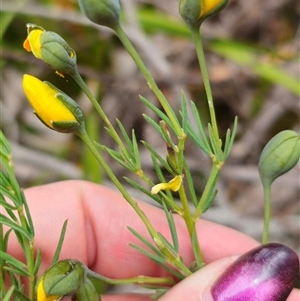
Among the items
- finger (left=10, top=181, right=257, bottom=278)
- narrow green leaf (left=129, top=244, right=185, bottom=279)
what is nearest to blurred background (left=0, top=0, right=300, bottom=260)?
finger (left=10, top=181, right=257, bottom=278)

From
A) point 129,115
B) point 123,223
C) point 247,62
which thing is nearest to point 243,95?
point 247,62

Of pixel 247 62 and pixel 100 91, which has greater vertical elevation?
pixel 247 62

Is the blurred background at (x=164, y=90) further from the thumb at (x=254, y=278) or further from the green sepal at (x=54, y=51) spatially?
the green sepal at (x=54, y=51)

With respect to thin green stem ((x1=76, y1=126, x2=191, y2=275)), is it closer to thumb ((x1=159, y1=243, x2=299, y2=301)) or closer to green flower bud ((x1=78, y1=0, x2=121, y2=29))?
thumb ((x1=159, y1=243, x2=299, y2=301))

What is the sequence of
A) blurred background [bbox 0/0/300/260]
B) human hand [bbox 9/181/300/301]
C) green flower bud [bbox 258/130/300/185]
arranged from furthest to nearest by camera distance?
blurred background [bbox 0/0/300/260] → human hand [bbox 9/181/300/301] → green flower bud [bbox 258/130/300/185]

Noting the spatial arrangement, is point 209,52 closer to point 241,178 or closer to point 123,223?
point 241,178

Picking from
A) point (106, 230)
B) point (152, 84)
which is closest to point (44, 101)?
point (152, 84)

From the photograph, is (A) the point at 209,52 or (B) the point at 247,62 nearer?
(B) the point at 247,62
